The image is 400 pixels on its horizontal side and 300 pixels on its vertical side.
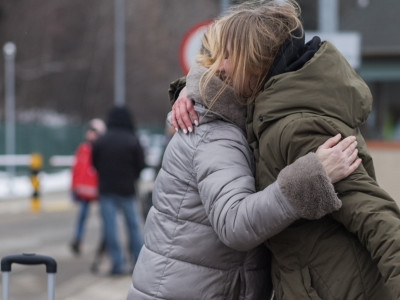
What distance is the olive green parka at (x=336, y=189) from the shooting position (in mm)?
2527

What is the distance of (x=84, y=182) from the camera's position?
1195 cm

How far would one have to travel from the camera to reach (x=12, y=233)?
15320 mm

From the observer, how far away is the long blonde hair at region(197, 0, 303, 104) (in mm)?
2728

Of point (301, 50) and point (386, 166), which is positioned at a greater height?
point (301, 50)

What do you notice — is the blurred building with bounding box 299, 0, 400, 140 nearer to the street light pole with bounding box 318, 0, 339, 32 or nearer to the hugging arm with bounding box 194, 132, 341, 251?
the street light pole with bounding box 318, 0, 339, 32

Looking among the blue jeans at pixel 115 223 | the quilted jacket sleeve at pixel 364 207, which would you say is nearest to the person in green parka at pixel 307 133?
the quilted jacket sleeve at pixel 364 207

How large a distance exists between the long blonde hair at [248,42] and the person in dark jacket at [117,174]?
7.20 m

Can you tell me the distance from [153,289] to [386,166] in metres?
4.07

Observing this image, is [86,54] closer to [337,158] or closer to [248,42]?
[248,42]

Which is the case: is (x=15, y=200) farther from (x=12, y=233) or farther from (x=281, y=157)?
(x=281, y=157)

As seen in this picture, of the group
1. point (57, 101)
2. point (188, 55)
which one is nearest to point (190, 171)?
point (188, 55)

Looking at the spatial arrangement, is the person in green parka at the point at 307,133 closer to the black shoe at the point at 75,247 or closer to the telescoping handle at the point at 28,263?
the telescoping handle at the point at 28,263

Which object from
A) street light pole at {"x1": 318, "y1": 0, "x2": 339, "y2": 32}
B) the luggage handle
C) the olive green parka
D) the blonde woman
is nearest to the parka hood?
the olive green parka

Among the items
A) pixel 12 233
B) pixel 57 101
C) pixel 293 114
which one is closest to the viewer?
pixel 293 114
